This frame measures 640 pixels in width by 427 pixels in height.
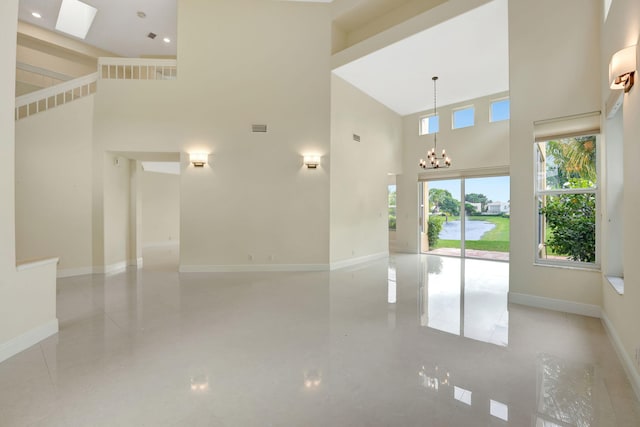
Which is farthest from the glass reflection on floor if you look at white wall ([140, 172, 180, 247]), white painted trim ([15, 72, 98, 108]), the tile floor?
white wall ([140, 172, 180, 247])

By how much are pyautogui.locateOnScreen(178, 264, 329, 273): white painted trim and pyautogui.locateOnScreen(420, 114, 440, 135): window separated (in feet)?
18.5

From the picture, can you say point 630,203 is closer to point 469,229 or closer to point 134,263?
point 469,229

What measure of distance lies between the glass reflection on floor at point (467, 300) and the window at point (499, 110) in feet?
12.9

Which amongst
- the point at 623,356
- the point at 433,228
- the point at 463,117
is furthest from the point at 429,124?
the point at 623,356

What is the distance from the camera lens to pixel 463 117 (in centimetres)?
834

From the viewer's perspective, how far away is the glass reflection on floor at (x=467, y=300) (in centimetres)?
319

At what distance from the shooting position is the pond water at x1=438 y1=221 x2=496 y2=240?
8.12m

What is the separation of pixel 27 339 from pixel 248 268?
3749 mm

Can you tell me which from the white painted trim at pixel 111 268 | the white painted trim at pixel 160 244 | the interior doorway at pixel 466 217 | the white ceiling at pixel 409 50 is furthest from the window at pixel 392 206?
the white painted trim at pixel 160 244

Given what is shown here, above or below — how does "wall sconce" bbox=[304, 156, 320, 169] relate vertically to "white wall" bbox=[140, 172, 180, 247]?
above

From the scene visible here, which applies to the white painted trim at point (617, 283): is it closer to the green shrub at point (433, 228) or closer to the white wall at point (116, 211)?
the green shrub at point (433, 228)

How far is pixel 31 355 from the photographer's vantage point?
2578 mm

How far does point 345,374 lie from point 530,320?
2606mm

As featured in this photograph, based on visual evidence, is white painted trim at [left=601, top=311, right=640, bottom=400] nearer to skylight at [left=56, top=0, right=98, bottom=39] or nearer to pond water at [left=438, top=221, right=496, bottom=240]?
pond water at [left=438, top=221, right=496, bottom=240]
